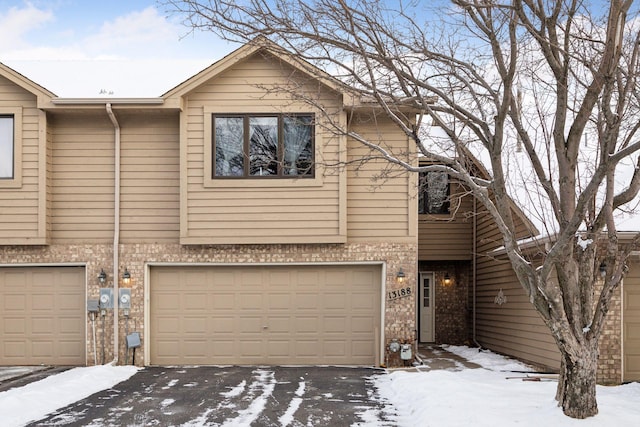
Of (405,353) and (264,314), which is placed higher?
(264,314)

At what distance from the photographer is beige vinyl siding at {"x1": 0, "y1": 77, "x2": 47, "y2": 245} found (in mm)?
11914

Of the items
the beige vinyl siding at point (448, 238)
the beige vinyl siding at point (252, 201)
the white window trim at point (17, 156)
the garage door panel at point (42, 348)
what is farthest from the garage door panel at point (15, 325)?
the beige vinyl siding at point (448, 238)

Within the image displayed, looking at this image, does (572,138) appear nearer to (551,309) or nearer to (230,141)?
(551,309)

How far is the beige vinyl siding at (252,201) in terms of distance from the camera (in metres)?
11.9

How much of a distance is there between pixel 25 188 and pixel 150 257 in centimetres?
254

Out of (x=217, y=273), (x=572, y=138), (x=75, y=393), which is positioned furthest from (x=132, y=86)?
(x=572, y=138)

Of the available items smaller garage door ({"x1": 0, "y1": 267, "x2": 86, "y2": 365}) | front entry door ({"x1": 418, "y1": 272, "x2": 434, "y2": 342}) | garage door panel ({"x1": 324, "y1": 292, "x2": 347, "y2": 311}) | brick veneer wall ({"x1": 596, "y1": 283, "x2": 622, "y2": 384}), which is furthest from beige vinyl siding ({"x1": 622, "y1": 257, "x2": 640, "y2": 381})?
smaller garage door ({"x1": 0, "y1": 267, "x2": 86, "y2": 365})

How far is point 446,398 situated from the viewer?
27.5 ft

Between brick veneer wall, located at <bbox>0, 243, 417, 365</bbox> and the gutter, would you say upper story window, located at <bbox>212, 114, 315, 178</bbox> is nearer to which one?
the gutter

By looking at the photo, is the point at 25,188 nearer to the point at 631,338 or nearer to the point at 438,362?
the point at 438,362

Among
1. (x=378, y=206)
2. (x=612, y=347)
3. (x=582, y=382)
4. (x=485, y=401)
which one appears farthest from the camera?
(x=378, y=206)

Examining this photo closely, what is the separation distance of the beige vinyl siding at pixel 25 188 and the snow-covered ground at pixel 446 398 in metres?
2.71

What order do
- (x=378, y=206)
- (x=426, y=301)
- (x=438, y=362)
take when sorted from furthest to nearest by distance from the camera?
1. (x=426, y=301)
2. (x=438, y=362)
3. (x=378, y=206)

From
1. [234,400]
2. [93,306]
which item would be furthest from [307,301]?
[93,306]
